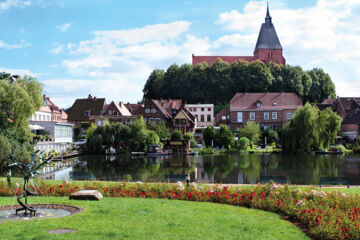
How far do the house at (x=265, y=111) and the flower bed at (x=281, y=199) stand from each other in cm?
5862

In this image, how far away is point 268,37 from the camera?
10819 cm

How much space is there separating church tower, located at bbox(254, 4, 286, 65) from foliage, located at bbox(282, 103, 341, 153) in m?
57.7

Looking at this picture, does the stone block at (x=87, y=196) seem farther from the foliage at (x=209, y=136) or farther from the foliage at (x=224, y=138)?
the foliage at (x=209, y=136)

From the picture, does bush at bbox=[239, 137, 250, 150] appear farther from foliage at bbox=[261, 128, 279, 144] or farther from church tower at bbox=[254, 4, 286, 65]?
church tower at bbox=[254, 4, 286, 65]

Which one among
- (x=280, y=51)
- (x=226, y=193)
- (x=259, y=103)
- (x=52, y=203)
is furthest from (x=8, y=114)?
(x=280, y=51)

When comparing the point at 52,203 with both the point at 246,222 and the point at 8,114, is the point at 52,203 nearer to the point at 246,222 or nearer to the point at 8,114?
the point at 246,222

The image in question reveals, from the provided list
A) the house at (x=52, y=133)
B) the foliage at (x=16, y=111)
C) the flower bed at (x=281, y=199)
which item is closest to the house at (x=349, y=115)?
the house at (x=52, y=133)

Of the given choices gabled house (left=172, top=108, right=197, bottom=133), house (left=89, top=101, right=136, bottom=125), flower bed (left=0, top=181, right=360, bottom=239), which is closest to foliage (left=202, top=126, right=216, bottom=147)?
gabled house (left=172, top=108, right=197, bottom=133)

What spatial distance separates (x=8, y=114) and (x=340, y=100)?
61.8 metres

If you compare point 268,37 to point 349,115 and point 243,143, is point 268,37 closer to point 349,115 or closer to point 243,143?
point 349,115

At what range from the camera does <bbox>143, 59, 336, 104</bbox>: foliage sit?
285 feet

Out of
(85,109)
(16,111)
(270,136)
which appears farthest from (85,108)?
(16,111)

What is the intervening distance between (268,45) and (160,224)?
103m

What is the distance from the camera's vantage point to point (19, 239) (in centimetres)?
877
